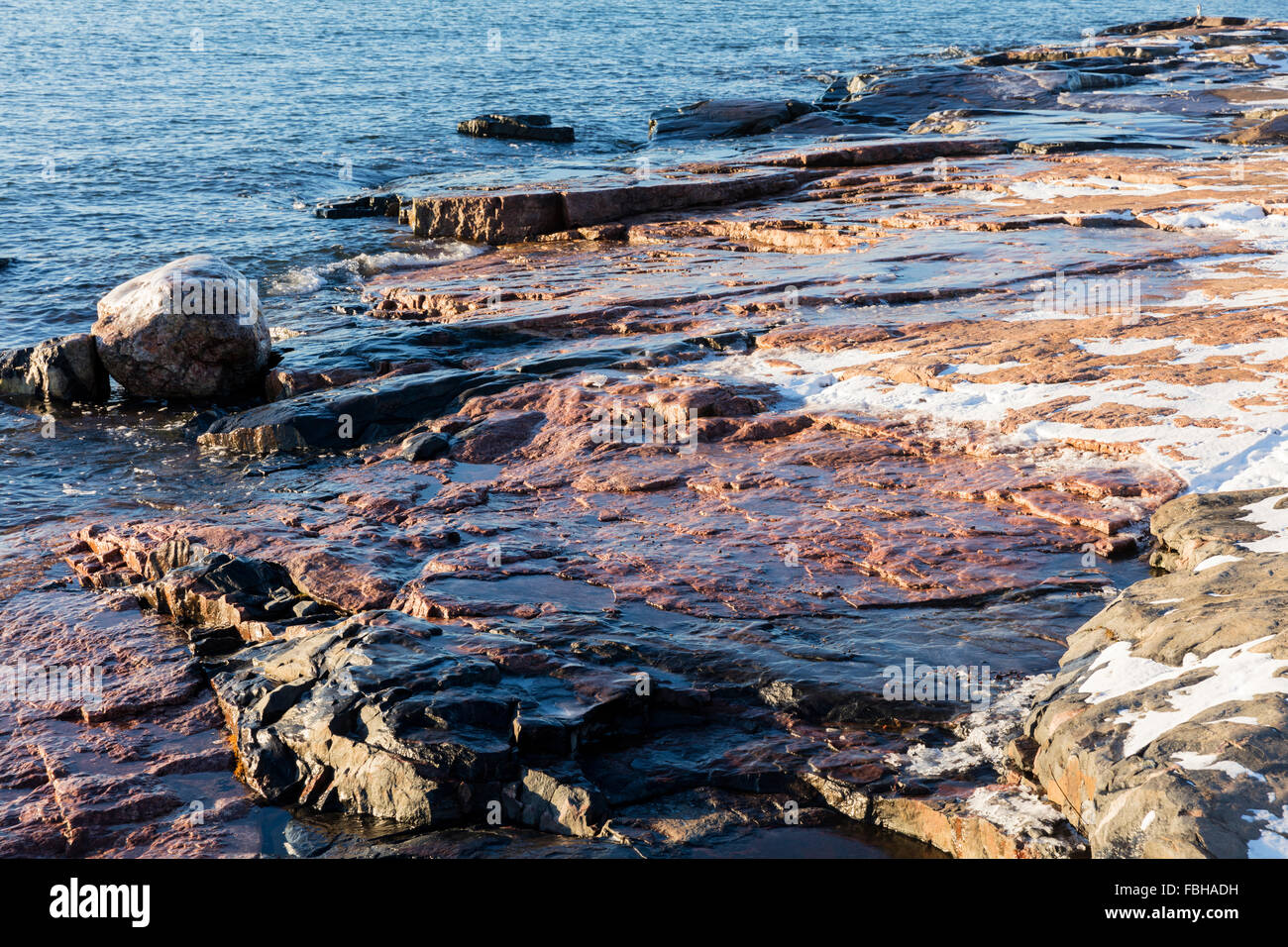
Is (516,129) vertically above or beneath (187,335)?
above

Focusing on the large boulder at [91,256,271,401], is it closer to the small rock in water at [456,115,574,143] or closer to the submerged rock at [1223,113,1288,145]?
the small rock in water at [456,115,574,143]

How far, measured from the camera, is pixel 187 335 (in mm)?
10844

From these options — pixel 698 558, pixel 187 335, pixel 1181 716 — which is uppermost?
pixel 187 335

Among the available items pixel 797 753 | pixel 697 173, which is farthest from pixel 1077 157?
pixel 797 753

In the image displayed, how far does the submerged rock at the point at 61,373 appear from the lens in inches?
443

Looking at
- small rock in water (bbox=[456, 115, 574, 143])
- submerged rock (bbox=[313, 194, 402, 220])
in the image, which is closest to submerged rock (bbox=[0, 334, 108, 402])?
submerged rock (bbox=[313, 194, 402, 220])

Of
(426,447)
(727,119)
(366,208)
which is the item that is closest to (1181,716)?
(426,447)

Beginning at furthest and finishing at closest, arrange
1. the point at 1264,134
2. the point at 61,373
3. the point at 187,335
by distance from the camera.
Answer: the point at 1264,134 < the point at 61,373 < the point at 187,335

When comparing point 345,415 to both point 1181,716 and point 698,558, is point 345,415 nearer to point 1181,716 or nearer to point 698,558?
point 698,558

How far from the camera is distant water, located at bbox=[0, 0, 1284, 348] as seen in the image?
17.7 meters

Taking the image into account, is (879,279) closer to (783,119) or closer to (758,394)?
(758,394)

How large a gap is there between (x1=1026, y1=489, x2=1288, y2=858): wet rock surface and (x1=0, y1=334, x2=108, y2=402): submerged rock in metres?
10.4

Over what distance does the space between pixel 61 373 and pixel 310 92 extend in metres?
24.2

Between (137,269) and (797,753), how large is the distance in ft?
50.0
